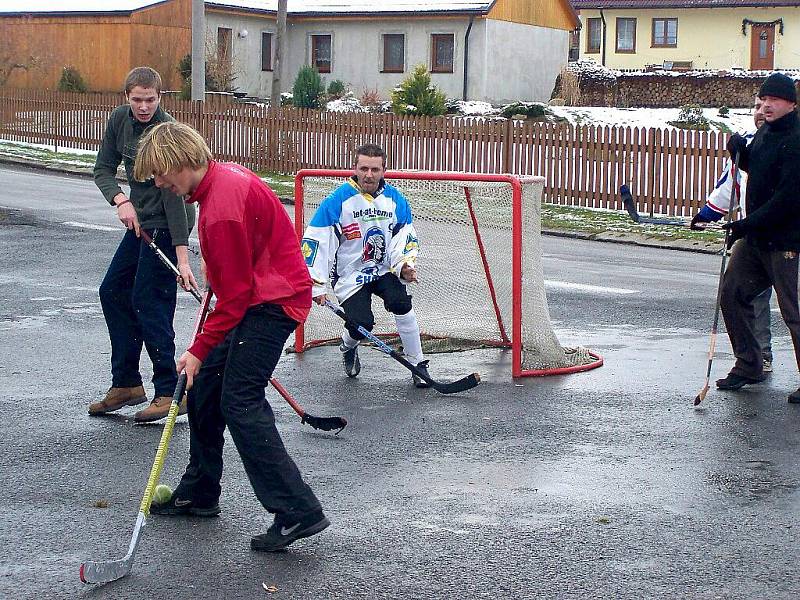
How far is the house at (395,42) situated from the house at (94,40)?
6.43 feet

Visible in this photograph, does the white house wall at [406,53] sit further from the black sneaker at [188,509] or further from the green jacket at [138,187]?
the black sneaker at [188,509]

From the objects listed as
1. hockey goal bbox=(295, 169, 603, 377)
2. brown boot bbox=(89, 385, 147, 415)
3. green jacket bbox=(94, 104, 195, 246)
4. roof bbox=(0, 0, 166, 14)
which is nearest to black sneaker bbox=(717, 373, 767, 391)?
hockey goal bbox=(295, 169, 603, 377)

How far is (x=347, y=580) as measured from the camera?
487cm

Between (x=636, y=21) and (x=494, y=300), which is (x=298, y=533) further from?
(x=636, y=21)

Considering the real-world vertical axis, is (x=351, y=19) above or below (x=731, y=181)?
above

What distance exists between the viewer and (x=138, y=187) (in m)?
7.41

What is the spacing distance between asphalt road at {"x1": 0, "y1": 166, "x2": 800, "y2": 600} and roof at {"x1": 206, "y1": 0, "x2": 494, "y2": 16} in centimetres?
3622

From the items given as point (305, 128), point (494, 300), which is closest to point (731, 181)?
point (494, 300)

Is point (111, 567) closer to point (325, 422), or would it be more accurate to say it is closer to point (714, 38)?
point (325, 422)

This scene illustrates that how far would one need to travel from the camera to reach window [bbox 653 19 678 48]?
198 ft

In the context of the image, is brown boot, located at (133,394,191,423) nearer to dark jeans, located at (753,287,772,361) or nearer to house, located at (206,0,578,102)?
dark jeans, located at (753,287,772,361)

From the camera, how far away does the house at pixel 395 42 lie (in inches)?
1811

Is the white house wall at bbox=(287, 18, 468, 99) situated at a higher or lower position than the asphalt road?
higher

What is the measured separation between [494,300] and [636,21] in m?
54.0
